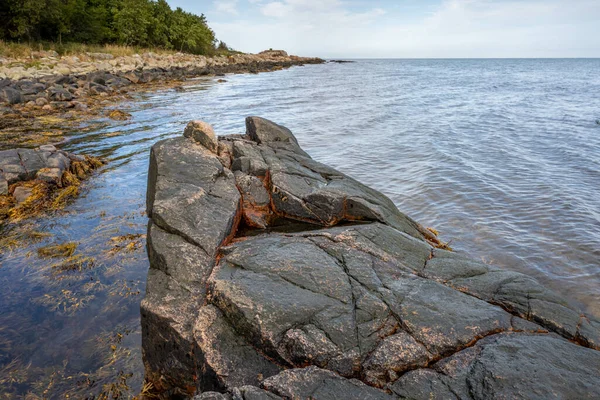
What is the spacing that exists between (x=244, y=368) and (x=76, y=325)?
3.31m

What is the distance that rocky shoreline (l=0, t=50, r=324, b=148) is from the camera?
58.7 feet

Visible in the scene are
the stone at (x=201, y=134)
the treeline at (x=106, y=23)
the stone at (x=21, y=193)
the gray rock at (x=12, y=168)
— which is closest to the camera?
the stone at (x=201, y=134)

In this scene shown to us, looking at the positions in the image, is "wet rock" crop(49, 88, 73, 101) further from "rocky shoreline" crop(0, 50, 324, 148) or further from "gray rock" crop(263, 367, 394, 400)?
"gray rock" crop(263, 367, 394, 400)

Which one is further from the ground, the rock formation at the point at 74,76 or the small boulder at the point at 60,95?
the rock formation at the point at 74,76

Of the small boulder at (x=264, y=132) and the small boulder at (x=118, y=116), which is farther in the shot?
the small boulder at (x=118, y=116)

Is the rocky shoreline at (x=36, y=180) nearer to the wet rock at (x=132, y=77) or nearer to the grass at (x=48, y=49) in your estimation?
the wet rock at (x=132, y=77)

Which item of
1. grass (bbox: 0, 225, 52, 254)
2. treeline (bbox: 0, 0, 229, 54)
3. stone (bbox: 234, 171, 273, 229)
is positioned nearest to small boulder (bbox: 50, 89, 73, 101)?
grass (bbox: 0, 225, 52, 254)

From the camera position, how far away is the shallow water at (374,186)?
5.18 metres

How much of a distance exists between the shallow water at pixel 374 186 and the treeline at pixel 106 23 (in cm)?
3228

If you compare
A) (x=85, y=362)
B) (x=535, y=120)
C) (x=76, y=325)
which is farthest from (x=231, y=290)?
(x=535, y=120)

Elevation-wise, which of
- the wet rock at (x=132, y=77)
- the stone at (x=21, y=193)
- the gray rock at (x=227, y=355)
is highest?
the wet rock at (x=132, y=77)

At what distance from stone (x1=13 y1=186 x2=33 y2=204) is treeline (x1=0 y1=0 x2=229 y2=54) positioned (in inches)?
1799

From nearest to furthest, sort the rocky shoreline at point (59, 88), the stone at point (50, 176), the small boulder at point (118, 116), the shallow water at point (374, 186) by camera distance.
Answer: the shallow water at point (374, 186), the stone at point (50, 176), the rocky shoreline at point (59, 88), the small boulder at point (118, 116)

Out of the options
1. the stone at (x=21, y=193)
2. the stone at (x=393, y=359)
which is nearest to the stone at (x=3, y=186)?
the stone at (x=21, y=193)
